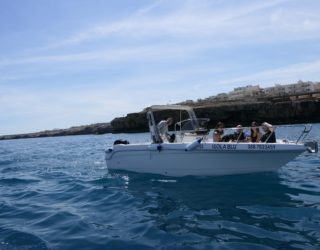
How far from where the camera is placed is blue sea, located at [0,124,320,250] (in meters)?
7.39

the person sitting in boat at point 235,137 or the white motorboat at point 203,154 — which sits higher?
the person sitting in boat at point 235,137

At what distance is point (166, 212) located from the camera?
380 inches

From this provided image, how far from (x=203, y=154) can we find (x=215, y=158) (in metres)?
0.41

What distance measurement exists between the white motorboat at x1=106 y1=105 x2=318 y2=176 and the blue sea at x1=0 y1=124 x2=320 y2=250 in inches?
13.4

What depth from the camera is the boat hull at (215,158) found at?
12617 millimetres

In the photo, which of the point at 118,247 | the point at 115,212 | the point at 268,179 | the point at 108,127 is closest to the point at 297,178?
the point at 268,179

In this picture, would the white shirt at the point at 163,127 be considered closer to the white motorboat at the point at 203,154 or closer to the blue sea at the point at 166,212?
the white motorboat at the point at 203,154

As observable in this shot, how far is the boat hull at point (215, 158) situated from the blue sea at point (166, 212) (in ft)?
1.05

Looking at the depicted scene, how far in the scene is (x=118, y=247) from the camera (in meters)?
7.19

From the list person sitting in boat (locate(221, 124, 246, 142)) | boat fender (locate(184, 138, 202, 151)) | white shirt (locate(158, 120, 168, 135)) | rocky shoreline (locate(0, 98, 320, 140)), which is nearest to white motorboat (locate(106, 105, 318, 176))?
boat fender (locate(184, 138, 202, 151))

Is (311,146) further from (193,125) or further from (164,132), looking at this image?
(164,132)

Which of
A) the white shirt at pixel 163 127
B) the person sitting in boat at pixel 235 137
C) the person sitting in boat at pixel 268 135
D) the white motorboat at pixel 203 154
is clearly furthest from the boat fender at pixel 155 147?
the person sitting in boat at pixel 268 135

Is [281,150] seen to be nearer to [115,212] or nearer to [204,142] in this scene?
[204,142]

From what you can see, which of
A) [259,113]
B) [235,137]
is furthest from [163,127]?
[259,113]
